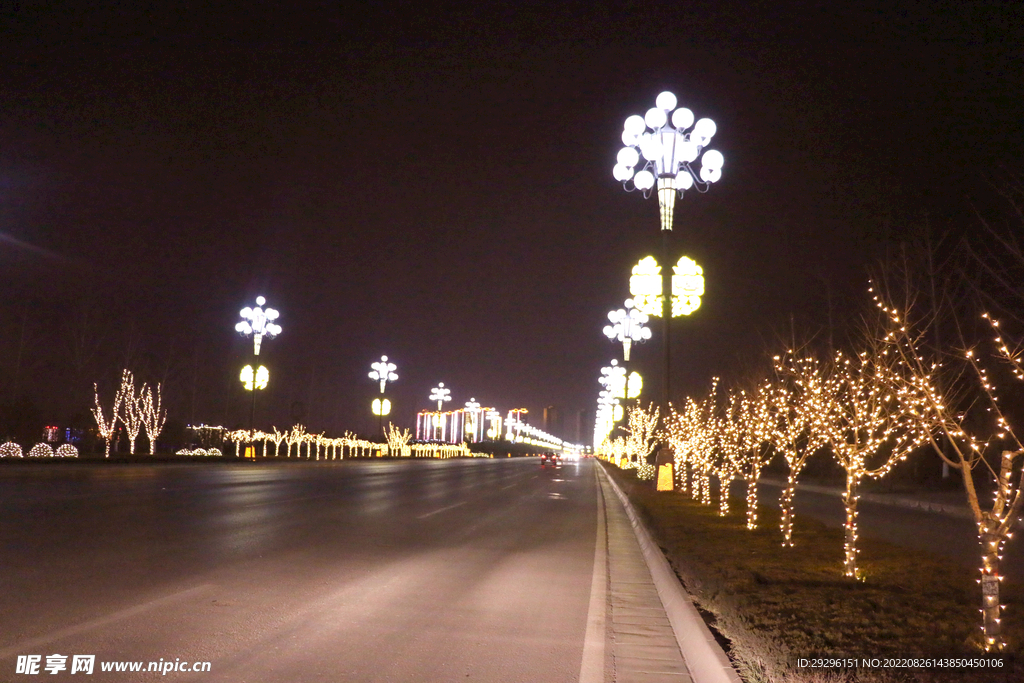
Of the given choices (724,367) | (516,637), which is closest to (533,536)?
(516,637)

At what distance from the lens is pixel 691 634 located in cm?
820

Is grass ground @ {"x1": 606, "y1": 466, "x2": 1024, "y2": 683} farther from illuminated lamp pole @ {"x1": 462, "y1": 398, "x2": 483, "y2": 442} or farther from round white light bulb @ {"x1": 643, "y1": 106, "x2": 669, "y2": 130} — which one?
illuminated lamp pole @ {"x1": 462, "y1": 398, "x2": 483, "y2": 442}

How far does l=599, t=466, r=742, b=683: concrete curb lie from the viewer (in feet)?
22.4

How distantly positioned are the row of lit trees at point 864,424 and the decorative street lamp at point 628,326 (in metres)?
7.77

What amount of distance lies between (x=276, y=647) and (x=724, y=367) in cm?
3243

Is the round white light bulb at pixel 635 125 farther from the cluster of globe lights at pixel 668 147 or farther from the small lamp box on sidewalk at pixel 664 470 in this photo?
the small lamp box on sidewalk at pixel 664 470

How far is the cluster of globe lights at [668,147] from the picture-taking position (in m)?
20.8

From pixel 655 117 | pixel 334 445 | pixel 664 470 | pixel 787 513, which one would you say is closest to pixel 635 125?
pixel 655 117

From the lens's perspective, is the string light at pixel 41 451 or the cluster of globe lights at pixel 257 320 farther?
the cluster of globe lights at pixel 257 320

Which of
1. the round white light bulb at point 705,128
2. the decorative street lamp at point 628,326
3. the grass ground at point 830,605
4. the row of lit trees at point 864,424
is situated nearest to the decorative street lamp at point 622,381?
the decorative street lamp at point 628,326

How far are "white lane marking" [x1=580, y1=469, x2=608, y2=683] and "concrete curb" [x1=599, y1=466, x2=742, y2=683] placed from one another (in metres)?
0.74

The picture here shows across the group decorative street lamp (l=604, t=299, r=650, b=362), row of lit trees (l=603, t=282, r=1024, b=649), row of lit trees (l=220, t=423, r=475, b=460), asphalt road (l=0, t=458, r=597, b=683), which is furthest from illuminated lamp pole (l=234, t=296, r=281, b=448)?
asphalt road (l=0, t=458, r=597, b=683)

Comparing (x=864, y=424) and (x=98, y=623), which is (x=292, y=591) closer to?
(x=98, y=623)

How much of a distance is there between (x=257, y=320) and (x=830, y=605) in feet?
149
